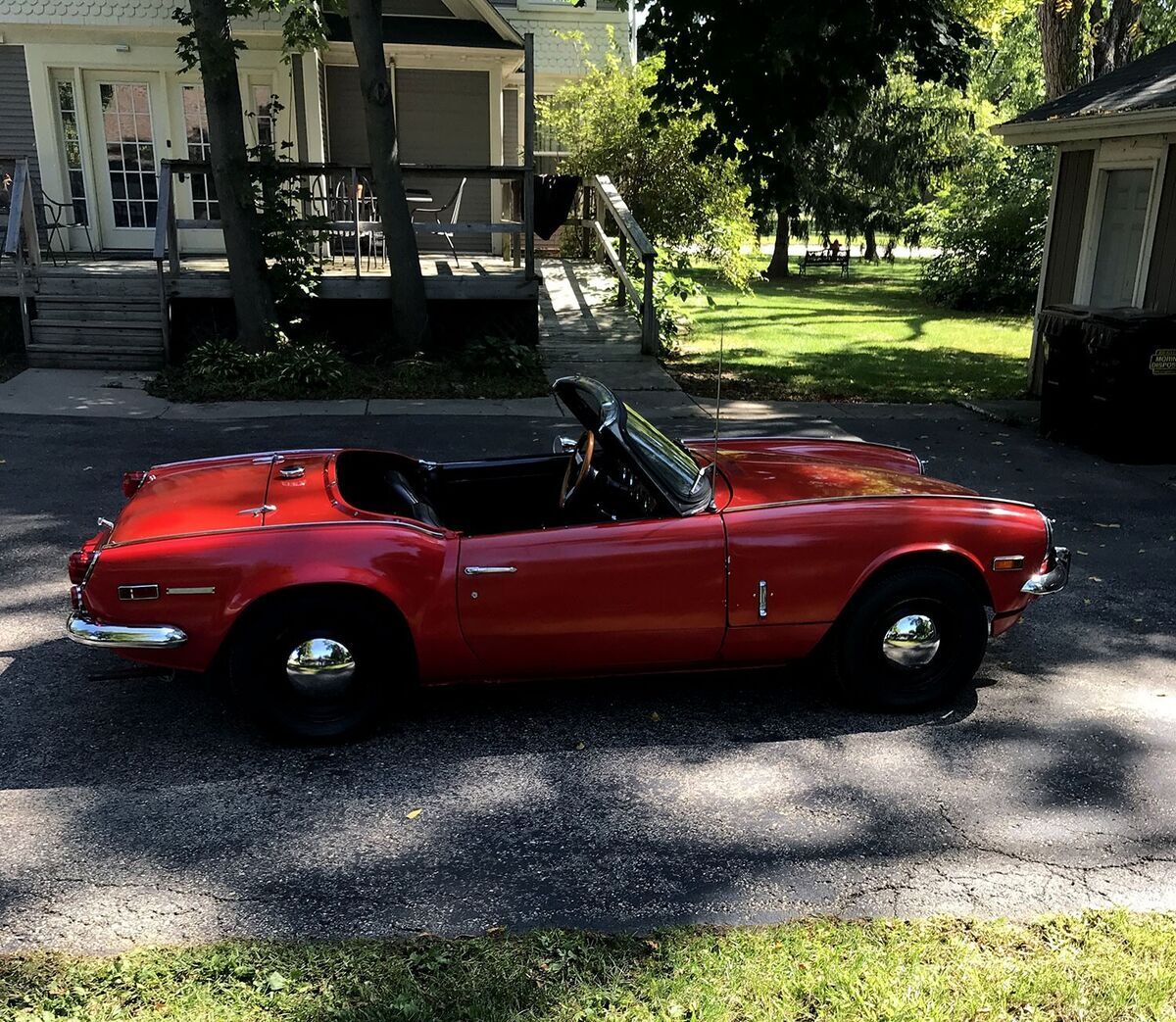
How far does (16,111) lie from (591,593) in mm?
15239

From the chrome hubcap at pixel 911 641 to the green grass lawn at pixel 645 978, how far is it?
4.66ft

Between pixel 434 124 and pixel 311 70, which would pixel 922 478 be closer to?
pixel 311 70

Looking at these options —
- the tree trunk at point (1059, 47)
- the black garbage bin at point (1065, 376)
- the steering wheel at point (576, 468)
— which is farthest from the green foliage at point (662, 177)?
the steering wheel at point (576, 468)

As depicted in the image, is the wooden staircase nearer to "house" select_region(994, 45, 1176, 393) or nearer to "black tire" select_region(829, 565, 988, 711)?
"house" select_region(994, 45, 1176, 393)

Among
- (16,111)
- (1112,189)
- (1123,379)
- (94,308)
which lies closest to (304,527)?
(1123,379)

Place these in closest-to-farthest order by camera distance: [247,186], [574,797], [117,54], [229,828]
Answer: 1. [229,828]
2. [574,797]
3. [247,186]
4. [117,54]

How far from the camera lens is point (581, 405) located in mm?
4641

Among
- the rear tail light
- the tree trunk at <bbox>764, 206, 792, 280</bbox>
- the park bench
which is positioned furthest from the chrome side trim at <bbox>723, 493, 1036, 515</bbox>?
the park bench

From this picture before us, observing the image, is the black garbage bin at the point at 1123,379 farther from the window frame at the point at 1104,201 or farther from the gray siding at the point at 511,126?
the gray siding at the point at 511,126

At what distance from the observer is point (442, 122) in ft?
56.0

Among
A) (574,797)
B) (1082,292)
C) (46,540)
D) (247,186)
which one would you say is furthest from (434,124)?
(574,797)


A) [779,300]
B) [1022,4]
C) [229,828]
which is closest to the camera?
[229,828]

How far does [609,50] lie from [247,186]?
788 cm

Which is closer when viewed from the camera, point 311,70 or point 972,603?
point 972,603
